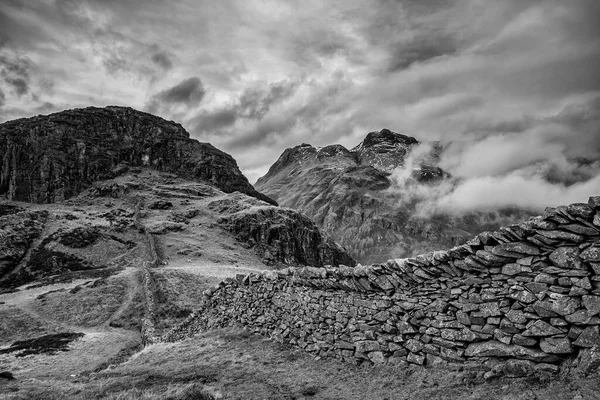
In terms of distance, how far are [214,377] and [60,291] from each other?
57.5m

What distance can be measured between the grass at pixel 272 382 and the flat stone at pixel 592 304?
131 centimetres

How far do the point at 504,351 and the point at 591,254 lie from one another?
119 inches

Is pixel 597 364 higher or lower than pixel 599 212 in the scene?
lower

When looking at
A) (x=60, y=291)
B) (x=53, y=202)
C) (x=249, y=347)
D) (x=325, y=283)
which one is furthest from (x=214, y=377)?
(x=53, y=202)

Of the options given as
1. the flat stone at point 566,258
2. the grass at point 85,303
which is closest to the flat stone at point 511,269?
the flat stone at point 566,258

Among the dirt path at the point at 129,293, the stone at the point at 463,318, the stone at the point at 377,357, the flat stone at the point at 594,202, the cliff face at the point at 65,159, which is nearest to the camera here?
the flat stone at the point at 594,202

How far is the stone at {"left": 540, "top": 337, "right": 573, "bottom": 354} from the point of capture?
7.56 m

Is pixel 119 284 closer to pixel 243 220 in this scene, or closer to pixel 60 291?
pixel 60 291

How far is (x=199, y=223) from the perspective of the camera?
4801 inches

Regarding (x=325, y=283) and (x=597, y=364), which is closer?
(x=597, y=364)

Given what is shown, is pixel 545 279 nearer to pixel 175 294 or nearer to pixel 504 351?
pixel 504 351

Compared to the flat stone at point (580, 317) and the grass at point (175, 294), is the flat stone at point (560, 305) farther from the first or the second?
the grass at point (175, 294)

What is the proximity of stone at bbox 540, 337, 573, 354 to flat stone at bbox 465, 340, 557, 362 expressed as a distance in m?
0.16

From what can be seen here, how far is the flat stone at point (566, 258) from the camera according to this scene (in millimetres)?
7684
